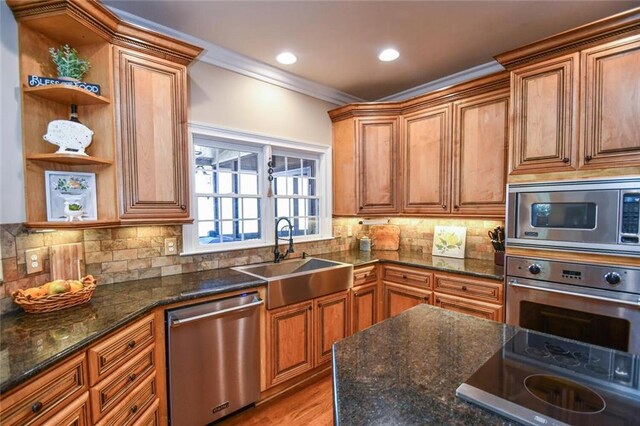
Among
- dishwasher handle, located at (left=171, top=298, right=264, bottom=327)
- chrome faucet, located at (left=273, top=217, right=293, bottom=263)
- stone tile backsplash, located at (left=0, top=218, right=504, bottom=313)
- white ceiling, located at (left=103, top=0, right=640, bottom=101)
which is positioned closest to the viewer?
stone tile backsplash, located at (left=0, top=218, right=504, bottom=313)

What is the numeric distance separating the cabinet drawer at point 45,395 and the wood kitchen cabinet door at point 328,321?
5.26 feet

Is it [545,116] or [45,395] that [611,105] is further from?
[45,395]

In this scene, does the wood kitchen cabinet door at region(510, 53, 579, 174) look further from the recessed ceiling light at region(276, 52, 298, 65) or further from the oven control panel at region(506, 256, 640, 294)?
the recessed ceiling light at region(276, 52, 298, 65)

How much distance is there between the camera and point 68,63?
171 centimetres

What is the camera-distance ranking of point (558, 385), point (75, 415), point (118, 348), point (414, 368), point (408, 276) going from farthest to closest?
point (408, 276), point (118, 348), point (75, 415), point (414, 368), point (558, 385)

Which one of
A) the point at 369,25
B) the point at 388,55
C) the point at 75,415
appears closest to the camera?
the point at 75,415

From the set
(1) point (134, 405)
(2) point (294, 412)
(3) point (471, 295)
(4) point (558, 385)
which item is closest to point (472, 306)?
(3) point (471, 295)

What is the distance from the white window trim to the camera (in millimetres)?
2469

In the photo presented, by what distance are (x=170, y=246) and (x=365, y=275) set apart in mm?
1721

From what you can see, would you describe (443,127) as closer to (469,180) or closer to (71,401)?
(469,180)

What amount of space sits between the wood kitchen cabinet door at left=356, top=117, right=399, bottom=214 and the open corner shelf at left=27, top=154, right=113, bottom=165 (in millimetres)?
2253

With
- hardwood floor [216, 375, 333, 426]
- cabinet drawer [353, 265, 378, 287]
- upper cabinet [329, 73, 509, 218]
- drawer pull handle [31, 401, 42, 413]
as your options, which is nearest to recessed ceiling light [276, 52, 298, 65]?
upper cabinet [329, 73, 509, 218]

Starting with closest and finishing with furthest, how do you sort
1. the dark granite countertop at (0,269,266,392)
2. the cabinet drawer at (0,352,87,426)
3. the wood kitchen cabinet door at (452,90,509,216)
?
the cabinet drawer at (0,352,87,426) → the dark granite countertop at (0,269,266,392) → the wood kitchen cabinet door at (452,90,509,216)

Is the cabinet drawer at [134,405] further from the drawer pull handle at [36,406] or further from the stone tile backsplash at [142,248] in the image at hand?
the stone tile backsplash at [142,248]
